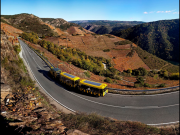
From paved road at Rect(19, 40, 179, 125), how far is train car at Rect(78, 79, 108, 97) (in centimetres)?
80

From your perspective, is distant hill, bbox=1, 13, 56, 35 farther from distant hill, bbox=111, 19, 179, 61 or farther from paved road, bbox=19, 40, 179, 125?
distant hill, bbox=111, 19, 179, 61

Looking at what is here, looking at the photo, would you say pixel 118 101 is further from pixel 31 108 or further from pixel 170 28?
pixel 170 28

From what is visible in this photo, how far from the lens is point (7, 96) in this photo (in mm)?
8898

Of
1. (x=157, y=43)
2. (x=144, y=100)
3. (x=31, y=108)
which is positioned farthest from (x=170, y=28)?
(x=31, y=108)

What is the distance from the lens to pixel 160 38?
11012cm

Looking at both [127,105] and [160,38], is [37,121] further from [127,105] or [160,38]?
[160,38]

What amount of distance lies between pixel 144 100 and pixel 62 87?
12385 mm

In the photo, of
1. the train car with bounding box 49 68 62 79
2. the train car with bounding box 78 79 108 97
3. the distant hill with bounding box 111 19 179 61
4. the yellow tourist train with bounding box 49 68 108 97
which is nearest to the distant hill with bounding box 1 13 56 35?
the train car with bounding box 49 68 62 79

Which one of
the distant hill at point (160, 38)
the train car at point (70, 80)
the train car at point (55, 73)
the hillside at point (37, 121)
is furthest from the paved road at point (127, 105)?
the distant hill at point (160, 38)

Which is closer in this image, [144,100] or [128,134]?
[128,134]

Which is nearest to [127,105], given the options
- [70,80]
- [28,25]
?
[70,80]

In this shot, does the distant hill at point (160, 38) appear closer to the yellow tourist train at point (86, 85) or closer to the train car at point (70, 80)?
the yellow tourist train at point (86, 85)

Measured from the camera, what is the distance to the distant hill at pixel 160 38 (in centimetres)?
9161

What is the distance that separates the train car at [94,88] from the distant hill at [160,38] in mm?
93283
